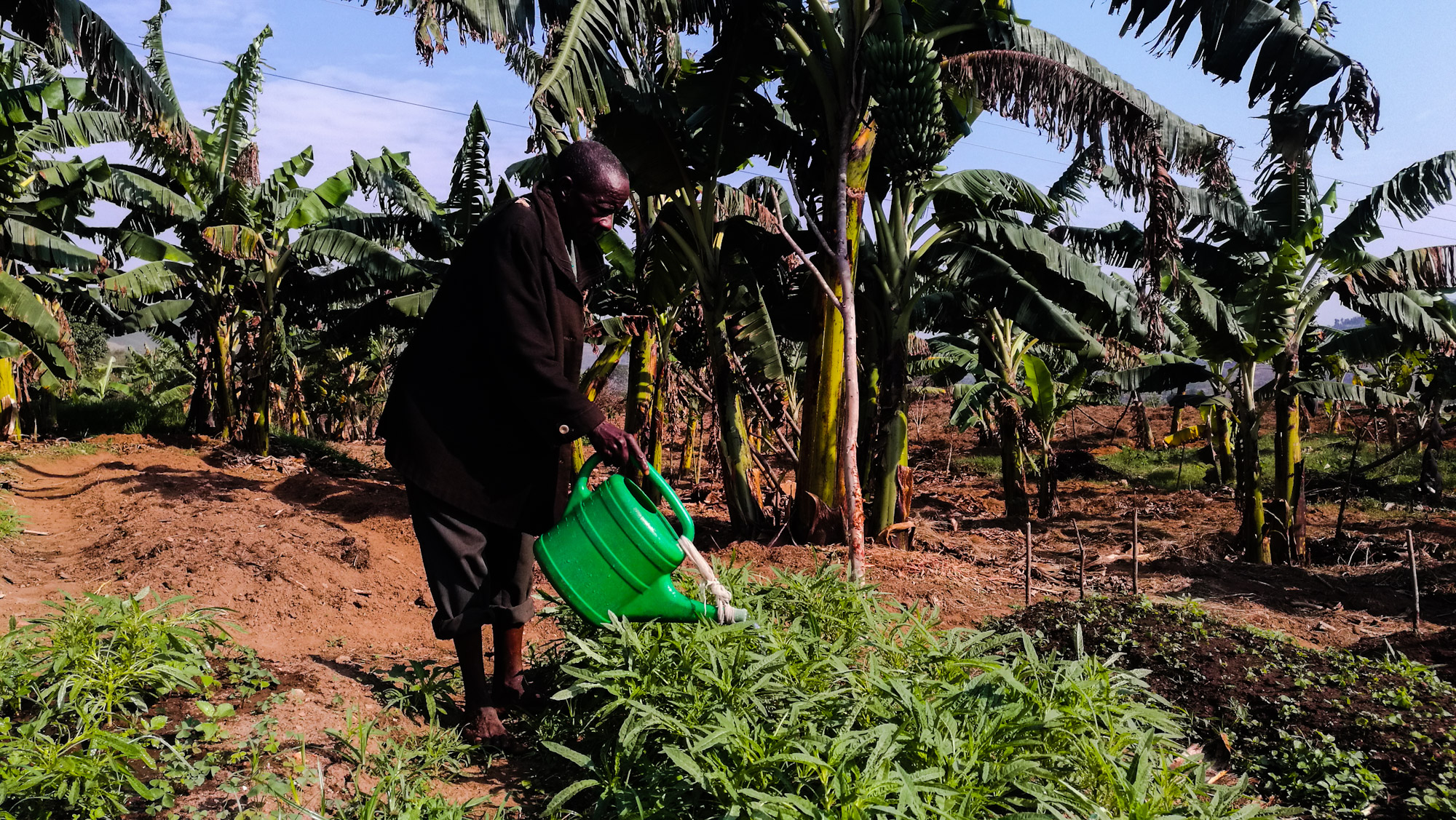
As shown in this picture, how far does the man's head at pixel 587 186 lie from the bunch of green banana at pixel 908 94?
2.72 meters

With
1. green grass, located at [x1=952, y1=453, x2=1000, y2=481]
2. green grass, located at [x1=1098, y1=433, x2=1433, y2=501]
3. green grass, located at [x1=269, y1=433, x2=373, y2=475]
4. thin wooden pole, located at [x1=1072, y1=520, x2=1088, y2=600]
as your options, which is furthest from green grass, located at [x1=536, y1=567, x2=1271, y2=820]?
green grass, located at [x1=952, y1=453, x2=1000, y2=481]

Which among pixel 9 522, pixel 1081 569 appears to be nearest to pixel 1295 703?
pixel 1081 569

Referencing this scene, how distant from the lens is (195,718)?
2660mm

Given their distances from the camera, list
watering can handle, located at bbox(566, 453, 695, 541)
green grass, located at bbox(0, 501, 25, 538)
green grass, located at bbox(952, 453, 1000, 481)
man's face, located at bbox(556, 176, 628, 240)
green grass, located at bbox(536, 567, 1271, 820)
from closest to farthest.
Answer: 1. green grass, located at bbox(536, 567, 1271, 820)
2. watering can handle, located at bbox(566, 453, 695, 541)
3. man's face, located at bbox(556, 176, 628, 240)
4. green grass, located at bbox(0, 501, 25, 538)
5. green grass, located at bbox(952, 453, 1000, 481)

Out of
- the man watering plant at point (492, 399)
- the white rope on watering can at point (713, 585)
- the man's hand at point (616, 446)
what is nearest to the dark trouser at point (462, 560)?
the man watering plant at point (492, 399)

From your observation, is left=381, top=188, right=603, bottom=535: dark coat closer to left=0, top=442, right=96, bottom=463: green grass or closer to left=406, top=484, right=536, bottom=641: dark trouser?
left=406, top=484, right=536, bottom=641: dark trouser

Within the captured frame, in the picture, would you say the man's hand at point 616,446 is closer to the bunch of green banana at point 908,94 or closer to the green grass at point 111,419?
the bunch of green banana at point 908,94

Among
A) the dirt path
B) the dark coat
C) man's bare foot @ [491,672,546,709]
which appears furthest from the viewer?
the dirt path

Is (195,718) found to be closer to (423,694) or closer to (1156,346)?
(423,694)

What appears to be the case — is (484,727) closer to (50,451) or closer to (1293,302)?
(1293,302)

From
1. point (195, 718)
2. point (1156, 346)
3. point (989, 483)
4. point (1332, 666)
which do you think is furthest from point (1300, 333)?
point (195, 718)

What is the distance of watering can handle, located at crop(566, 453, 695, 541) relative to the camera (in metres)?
2.73

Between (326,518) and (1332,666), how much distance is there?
7.43 m

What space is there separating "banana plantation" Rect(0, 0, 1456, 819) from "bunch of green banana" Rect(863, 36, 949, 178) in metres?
0.02
